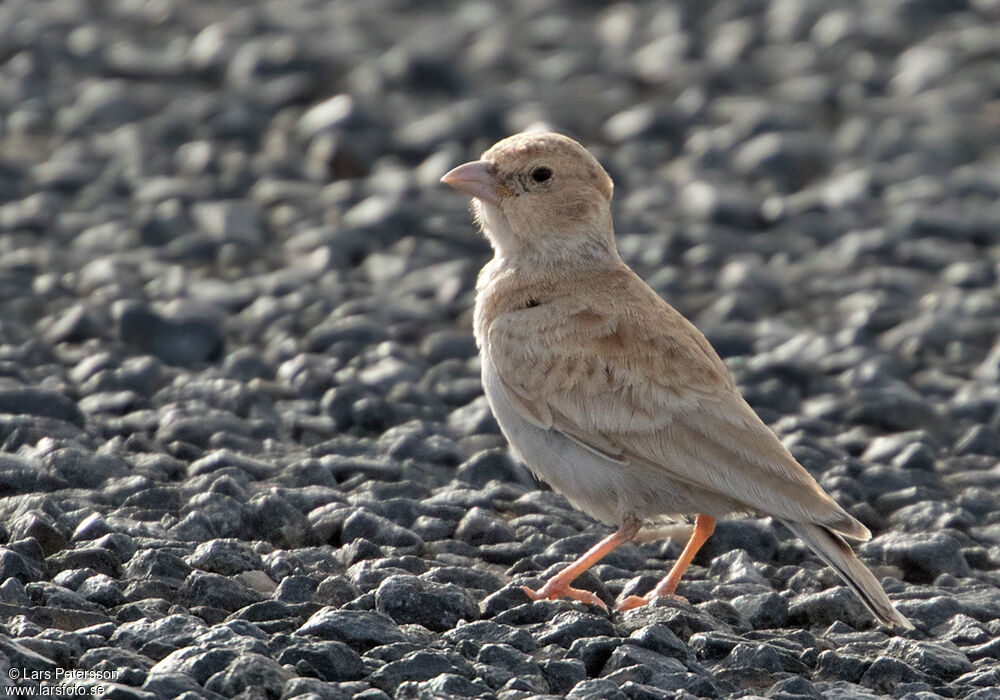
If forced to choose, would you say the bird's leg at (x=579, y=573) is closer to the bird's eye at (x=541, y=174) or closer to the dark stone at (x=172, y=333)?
the bird's eye at (x=541, y=174)

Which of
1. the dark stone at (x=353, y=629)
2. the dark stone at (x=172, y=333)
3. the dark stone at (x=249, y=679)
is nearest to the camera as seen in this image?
the dark stone at (x=249, y=679)

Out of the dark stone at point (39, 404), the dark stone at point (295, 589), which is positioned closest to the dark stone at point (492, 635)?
the dark stone at point (295, 589)

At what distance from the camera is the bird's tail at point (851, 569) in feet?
17.9

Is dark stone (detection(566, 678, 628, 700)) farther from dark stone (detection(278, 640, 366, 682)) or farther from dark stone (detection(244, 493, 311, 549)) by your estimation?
dark stone (detection(244, 493, 311, 549))

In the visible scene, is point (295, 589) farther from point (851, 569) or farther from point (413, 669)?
point (851, 569)

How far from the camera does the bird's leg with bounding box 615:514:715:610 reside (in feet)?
19.6

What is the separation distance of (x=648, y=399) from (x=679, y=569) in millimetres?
698

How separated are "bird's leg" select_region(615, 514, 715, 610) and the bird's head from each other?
4.90 ft

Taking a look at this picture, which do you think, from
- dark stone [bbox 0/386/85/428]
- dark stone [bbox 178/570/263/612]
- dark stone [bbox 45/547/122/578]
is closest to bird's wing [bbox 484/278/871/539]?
dark stone [bbox 178/570/263/612]

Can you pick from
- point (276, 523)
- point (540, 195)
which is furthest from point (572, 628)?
point (540, 195)

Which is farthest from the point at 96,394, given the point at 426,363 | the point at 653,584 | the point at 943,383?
the point at 943,383

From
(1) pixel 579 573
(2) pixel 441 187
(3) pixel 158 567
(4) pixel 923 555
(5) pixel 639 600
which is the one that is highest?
(2) pixel 441 187

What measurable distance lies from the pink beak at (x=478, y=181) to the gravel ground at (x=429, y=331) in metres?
1.31

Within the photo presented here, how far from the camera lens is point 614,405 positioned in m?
6.10
